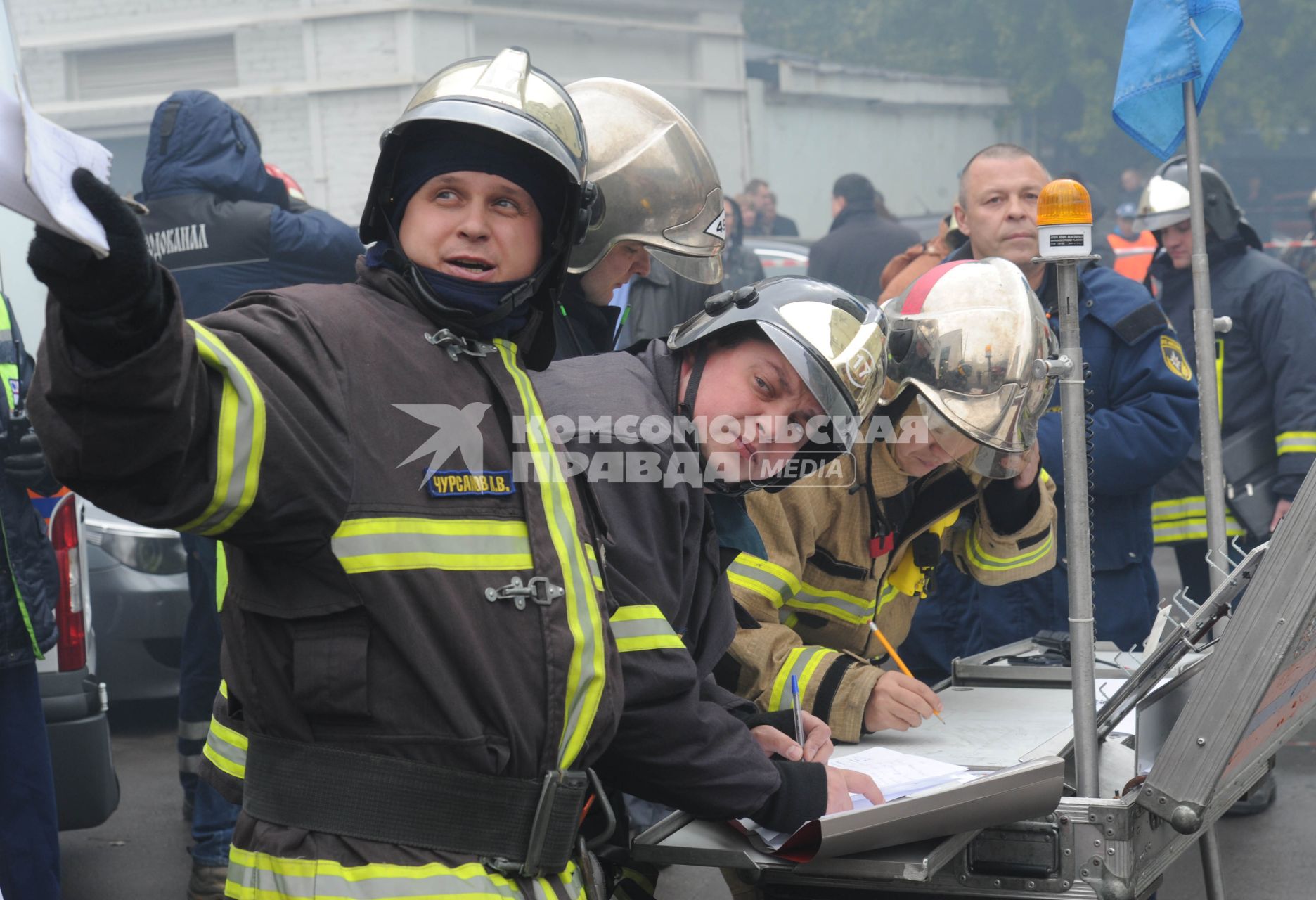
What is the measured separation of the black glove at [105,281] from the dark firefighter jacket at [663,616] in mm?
739

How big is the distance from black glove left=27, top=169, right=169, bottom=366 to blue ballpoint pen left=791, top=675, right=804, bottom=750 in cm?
150

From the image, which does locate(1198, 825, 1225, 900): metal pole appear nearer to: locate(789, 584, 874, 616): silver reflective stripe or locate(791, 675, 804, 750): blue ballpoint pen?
locate(789, 584, 874, 616): silver reflective stripe

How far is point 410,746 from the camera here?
5.42 feet

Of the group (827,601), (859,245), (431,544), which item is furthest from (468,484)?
(859,245)

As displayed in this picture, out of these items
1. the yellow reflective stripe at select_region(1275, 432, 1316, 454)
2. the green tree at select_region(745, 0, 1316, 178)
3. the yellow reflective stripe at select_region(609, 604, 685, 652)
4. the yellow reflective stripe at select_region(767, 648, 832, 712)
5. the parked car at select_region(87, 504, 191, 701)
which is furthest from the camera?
the green tree at select_region(745, 0, 1316, 178)

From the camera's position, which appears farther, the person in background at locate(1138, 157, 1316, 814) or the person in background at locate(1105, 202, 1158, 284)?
the person in background at locate(1105, 202, 1158, 284)

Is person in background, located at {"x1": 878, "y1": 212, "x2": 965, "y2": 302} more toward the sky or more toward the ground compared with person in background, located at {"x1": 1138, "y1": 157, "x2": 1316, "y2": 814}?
more toward the sky

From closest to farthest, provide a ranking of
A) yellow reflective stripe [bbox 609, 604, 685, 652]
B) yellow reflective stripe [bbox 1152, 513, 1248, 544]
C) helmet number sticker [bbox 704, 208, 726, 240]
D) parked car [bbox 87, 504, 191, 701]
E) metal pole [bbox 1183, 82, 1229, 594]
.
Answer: yellow reflective stripe [bbox 609, 604, 685, 652], helmet number sticker [bbox 704, 208, 726, 240], metal pole [bbox 1183, 82, 1229, 594], yellow reflective stripe [bbox 1152, 513, 1248, 544], parked car [bbox 87, 504, 191, 701]

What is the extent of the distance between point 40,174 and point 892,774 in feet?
5.65

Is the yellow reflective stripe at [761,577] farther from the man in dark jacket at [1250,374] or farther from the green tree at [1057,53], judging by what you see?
the green tree at [1057,53]

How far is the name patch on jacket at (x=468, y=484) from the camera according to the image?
165 centimetres

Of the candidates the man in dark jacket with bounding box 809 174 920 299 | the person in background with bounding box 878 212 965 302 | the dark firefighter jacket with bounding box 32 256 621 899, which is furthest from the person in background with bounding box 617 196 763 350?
the man in dark jacket with bounding box 809 174 920 299

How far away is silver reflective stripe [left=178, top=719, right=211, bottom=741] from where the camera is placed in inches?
174

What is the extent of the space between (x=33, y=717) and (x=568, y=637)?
2301 mm
